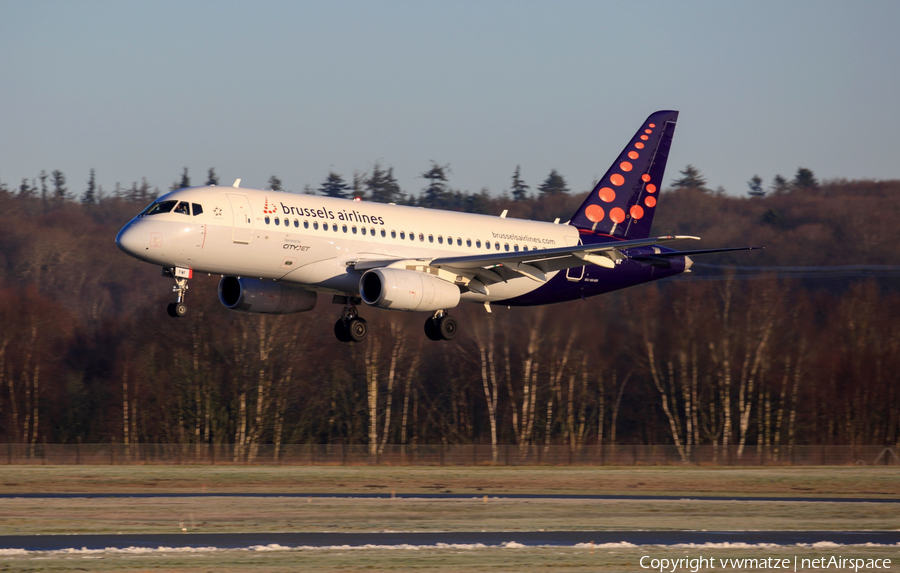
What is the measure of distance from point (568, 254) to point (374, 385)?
118 ft

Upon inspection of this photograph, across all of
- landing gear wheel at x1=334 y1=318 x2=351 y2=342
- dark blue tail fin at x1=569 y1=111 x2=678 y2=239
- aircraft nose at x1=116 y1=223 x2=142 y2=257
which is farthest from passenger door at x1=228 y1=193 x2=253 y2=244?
dark blue tail fin at x1=569 y1=111 x2=678 y2=239

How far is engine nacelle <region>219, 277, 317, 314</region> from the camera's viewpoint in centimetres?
3491

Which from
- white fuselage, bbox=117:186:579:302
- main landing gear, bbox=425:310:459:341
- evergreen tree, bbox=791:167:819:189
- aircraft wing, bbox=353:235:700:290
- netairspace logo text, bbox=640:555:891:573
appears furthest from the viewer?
evergreen tree, bbox=791:167:819:189

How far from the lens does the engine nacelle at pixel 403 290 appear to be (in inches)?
1246

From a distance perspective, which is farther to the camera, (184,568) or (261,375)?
(261,375)

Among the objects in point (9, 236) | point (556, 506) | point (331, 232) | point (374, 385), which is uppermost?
point (9, 236)

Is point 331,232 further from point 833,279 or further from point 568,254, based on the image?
point 833,279

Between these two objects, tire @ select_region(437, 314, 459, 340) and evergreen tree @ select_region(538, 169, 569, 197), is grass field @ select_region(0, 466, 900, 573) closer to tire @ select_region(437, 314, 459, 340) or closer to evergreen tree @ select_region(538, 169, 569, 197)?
tire @ select_region(437, 314, 459, 340)

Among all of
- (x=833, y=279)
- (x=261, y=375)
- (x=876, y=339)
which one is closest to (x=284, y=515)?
(x=261, y=375)

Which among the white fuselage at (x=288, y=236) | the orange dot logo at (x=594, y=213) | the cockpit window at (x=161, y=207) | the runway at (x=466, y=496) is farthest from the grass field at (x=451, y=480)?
the cockpit window at (x=161, y=207)

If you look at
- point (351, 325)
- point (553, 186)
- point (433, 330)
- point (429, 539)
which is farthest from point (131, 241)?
point (553, 186)

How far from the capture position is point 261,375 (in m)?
66.2

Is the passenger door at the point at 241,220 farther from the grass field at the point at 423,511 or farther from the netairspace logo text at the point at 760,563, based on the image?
the netairspace logo text at the point at 760,563

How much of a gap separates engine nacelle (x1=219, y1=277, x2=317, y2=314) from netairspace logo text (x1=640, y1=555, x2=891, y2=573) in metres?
17.0
